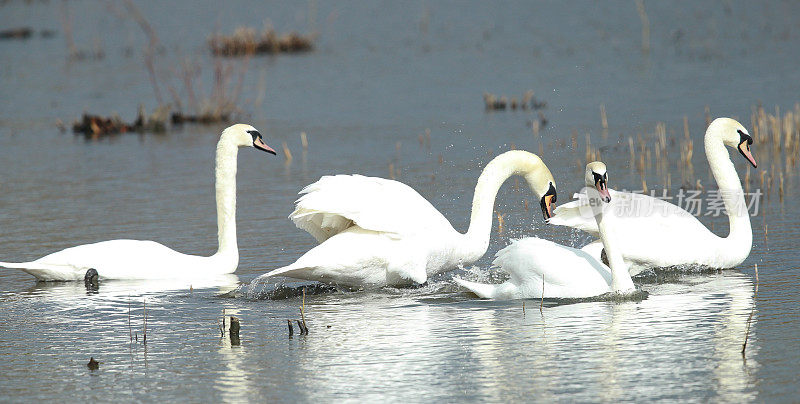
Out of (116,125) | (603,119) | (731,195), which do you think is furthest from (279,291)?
(116,125)

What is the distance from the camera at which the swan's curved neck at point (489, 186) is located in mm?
8383

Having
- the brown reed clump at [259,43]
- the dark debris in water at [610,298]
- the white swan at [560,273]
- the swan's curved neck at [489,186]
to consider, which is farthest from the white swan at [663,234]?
the brown reed clump at [259,43]

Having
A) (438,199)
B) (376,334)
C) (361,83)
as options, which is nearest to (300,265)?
(376,334)

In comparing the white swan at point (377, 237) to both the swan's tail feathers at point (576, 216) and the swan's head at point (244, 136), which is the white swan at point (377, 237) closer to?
the swan's tail feathers at point (576, 216)

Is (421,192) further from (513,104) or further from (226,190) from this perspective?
(513,104)

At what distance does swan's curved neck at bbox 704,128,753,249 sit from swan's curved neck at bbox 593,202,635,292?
1.20 metres

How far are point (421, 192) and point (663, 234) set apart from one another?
3442mm

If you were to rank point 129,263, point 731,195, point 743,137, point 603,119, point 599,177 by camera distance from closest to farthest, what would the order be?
1. point 599,177
2. point 129,263
3. point 731,195
4. point 743,137
5. point 603,119

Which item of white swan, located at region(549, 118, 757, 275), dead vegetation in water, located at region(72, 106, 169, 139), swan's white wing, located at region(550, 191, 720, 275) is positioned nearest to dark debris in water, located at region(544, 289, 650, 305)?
swan's white wing, located at region(550, 191, 720, 275)

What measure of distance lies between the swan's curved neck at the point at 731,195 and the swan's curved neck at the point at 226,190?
3.64 meters

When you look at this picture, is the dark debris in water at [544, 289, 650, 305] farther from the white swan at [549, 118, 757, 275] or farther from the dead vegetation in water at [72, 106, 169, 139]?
the dead vegetation in water at [72, 106, 169, 139]

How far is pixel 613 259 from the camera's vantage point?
7504 mm

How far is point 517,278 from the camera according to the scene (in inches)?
295

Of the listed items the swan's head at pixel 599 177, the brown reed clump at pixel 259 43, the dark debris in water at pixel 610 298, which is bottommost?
the dark debris in water at pixel 610 298
